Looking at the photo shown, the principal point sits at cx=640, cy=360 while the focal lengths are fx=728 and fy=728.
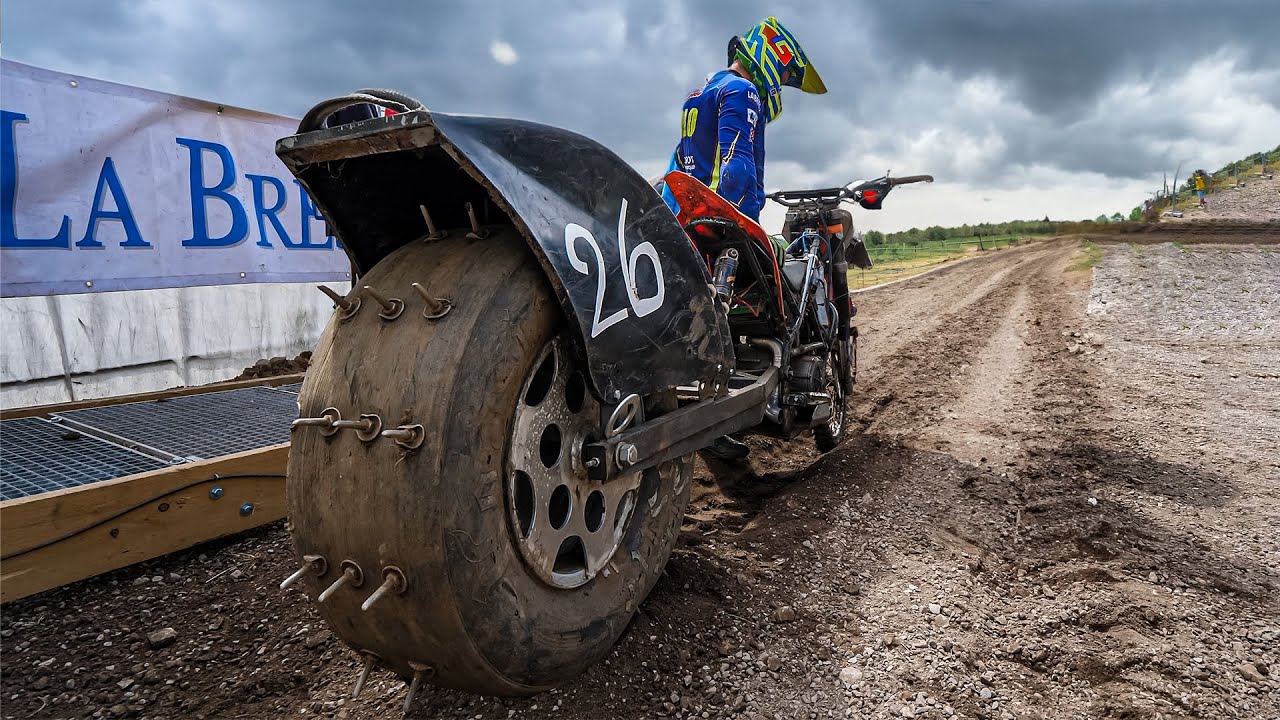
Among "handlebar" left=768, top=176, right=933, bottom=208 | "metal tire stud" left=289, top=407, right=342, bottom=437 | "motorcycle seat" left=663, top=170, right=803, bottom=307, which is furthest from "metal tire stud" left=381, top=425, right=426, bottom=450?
"handlebar" left=768, top=176, right=933, bottom=208

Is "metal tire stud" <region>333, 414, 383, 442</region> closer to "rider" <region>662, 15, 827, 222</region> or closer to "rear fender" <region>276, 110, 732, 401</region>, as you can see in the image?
"rear fender" <region>276, 110, 732, 401</region>

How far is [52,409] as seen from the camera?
13.2 feet

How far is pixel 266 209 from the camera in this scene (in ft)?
18.6

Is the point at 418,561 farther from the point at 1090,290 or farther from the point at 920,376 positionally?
the point at 1090,290

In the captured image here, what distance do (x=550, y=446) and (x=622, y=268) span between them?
1.77ft

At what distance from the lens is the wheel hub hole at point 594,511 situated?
2138 mm

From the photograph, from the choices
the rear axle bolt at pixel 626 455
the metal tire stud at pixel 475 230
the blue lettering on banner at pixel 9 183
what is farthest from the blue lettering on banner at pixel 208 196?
the rear axle bolt at pixel 626 455

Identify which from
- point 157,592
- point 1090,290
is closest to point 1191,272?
point 1090,290

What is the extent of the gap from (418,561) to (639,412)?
0.80 metres

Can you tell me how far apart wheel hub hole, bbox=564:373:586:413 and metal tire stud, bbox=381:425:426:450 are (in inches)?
20.0

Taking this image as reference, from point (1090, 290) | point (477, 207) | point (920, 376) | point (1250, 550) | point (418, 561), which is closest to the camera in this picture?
point (418, 561)

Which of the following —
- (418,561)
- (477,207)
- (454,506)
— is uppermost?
(477,207)

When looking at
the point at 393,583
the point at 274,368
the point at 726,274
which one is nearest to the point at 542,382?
the point at 393,583

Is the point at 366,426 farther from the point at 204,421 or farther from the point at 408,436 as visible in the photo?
the point at 204,421
